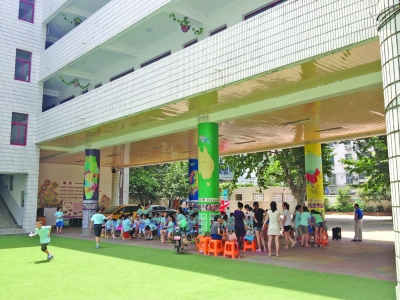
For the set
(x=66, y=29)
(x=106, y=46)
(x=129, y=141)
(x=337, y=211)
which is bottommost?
(x=337, y=211)

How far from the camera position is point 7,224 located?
1973 cm

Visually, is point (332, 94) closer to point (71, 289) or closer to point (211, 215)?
point (211, 215)

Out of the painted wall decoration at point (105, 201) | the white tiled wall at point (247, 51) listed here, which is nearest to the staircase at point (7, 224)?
the painted wall decoration at point (105, 201)

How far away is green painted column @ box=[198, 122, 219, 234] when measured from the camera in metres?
12.0

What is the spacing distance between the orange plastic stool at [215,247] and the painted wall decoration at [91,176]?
364 inches

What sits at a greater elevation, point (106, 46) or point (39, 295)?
point (106, 46)

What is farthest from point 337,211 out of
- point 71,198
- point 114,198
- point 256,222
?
point 256,222

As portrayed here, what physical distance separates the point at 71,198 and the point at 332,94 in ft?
67.0

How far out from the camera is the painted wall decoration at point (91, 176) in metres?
18.3

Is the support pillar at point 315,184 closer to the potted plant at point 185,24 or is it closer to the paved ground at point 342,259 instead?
the paved ground at point 342,259

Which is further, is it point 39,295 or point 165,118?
point 165,118

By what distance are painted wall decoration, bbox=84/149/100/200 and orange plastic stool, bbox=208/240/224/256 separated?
9254mm

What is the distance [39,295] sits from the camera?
6.44 meters

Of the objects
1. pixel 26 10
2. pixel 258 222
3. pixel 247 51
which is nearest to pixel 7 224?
pixel 26 10
